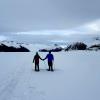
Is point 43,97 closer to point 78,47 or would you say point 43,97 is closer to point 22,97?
point 22,97

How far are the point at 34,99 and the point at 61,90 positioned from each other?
2186 mm

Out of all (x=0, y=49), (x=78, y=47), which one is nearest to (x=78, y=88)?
(x=0, y=49)

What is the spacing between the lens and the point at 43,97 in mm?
8781

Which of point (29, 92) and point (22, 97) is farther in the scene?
point (29, 92)

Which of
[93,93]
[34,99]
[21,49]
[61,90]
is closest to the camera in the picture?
[34,99]

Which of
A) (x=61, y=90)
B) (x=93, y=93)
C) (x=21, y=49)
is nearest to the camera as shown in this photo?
(x=93, y=93)

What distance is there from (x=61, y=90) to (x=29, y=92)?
144 centimetres

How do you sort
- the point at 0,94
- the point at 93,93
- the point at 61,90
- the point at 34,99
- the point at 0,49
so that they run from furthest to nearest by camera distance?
the point at 0,49
the point at 61,90
the point at 93,93
the point at 0,94
the point at 34,99

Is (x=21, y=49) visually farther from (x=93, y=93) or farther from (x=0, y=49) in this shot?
(x=93, y=93)

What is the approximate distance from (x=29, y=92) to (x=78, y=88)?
2.32 m

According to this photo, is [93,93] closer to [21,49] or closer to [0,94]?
[0,94]

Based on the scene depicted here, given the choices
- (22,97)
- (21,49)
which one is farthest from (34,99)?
(21,49)

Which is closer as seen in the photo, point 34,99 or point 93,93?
point 34,99

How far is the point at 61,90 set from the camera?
33.7 feet
